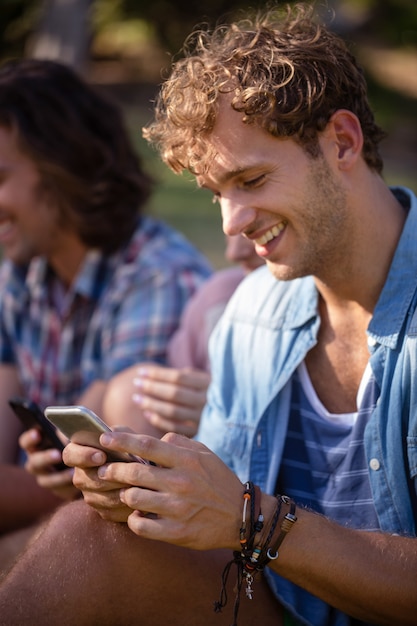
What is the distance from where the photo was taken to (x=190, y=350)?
143 inches

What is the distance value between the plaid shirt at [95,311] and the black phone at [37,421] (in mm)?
648

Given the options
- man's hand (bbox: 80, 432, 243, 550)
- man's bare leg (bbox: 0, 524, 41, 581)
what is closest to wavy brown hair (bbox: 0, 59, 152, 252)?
man's bare leg (bbox: 0, 524, 41, 581)

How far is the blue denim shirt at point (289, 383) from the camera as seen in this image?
2326mm

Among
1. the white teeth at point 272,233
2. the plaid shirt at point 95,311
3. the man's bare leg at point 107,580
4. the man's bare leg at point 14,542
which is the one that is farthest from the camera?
the plaid shirt at point 95,311

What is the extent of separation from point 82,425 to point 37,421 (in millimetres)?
1007

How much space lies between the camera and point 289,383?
8.60 ft

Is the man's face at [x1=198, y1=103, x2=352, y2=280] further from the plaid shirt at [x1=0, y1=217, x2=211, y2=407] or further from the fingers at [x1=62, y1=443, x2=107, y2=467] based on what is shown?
the plaid shirt at [x1=0, y1=217, x2=211, y2=407]

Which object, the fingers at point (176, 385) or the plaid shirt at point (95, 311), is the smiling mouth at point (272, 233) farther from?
the plaid shirt at point (95, 311)

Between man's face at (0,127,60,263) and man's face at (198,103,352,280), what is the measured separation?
181cm

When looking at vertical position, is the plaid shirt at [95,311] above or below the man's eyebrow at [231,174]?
below

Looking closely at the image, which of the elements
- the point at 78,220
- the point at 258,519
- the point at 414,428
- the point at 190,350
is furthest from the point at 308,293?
the point at 78,220

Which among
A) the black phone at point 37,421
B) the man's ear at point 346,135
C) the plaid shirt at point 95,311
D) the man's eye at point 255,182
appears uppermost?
the man's ear at point 346,135

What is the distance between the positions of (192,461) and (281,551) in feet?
1.05

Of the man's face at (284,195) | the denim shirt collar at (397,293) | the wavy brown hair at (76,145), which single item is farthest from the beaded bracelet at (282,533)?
the wavy brown hair at (76,145)
